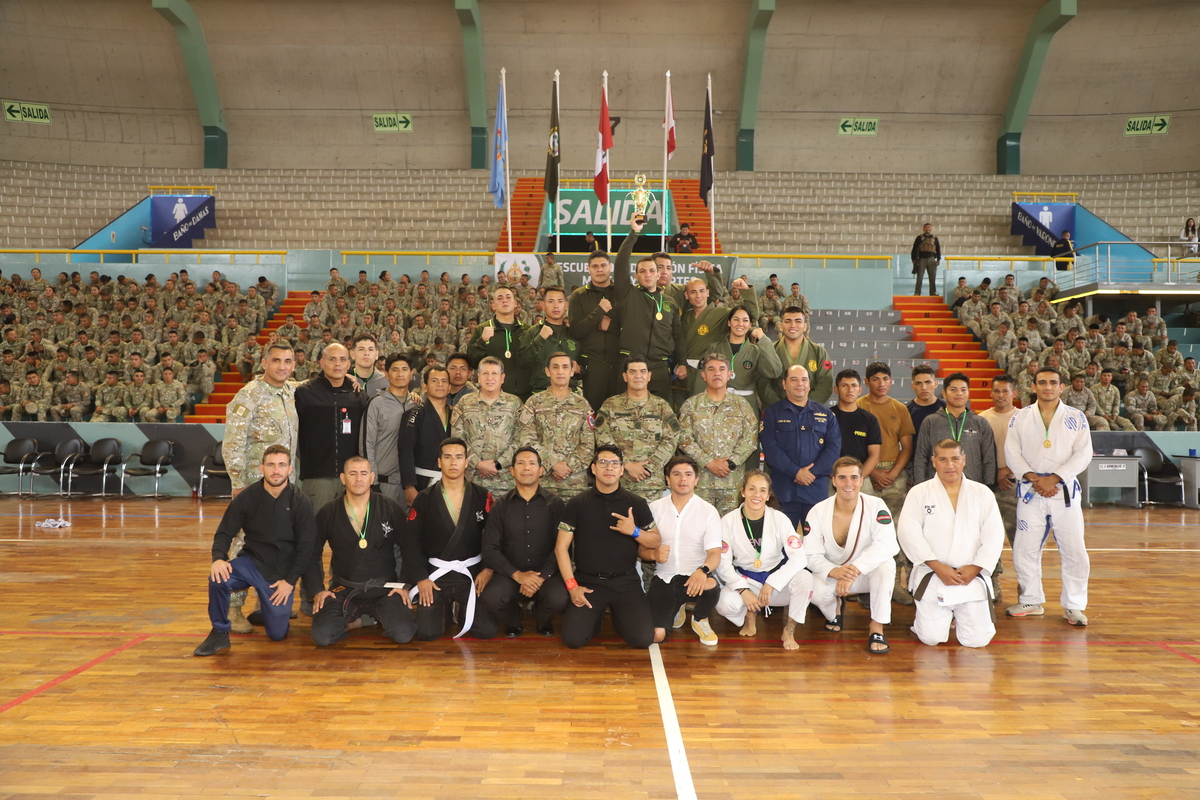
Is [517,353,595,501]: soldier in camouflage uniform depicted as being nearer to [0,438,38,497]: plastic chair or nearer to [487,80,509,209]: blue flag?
[0,438,38,497]: plastic chair

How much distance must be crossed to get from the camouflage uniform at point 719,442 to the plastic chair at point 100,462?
9635 millimetres

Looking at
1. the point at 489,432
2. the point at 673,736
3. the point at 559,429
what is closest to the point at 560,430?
the point at 559,429

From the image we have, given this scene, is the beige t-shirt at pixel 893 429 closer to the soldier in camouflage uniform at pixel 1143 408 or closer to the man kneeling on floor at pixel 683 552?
the man kneeling on floor at pixel 683 552

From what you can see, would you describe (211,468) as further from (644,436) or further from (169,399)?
(644,436)

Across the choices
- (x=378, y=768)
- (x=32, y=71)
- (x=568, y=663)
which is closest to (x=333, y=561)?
(x=568, y=663)

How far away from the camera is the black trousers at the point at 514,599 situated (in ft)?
16.7

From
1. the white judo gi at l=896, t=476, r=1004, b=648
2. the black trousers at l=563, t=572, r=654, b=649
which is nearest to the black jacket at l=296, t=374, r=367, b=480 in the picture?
the black trousers at l=563, t=572, r=654, b=649

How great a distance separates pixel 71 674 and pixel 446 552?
2.13 m

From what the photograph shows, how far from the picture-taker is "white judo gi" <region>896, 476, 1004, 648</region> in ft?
16.5

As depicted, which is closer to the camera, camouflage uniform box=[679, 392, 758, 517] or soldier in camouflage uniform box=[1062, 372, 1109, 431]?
camouflage uniform box=[679, 392, 758, 517]

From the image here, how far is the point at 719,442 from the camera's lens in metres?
5.75

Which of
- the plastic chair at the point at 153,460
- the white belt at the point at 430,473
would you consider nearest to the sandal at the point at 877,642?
the white belt at the point at 430,473

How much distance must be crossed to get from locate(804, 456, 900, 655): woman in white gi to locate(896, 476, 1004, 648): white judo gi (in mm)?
188

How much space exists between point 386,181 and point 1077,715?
22.5 metres
